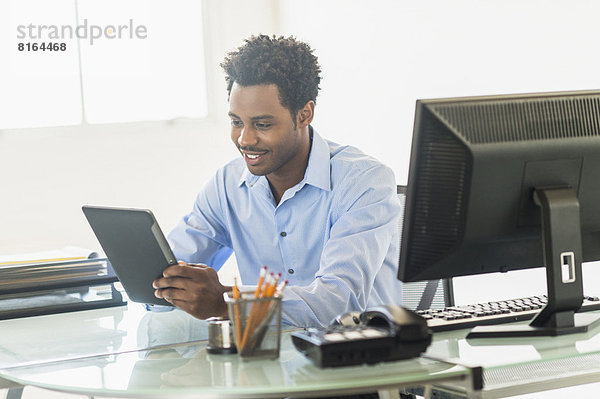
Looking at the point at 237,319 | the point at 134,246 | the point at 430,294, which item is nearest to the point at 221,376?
the point at 237,319

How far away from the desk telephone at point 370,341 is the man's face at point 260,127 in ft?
2.82

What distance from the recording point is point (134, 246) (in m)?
1.69

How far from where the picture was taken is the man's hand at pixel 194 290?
162 centimetres

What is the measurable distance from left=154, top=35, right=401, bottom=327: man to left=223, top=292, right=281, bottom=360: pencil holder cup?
539mm

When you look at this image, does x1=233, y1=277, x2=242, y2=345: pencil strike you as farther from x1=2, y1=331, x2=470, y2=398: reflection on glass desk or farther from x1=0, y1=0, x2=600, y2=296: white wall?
x1=0, y1=0, x2=600, y2=296: white wall

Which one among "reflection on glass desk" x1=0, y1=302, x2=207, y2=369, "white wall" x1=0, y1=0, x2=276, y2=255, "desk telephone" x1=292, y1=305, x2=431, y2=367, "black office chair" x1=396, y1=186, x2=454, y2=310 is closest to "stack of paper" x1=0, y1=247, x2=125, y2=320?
"reflection on glass desk" x1=0, y1=302, x2=207, y2=369

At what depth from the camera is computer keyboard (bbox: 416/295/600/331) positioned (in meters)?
1.51

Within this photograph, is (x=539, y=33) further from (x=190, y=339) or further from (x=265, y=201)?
(x=190, y=339)

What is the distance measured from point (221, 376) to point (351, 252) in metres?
0.64

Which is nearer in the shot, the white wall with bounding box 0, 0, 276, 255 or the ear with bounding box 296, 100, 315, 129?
the ear with bounding box 296, 100, 315, 129

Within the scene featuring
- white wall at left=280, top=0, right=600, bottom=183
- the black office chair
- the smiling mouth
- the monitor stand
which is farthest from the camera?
white wall at left=280, top=0, right=600, bottom=183

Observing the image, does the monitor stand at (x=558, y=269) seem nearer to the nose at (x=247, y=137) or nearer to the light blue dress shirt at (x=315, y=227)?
the light blue dress shirt at (x=315, y=227)

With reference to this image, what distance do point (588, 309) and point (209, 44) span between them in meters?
3.61

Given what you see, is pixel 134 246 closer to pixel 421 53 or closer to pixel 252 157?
pixel 252 157
